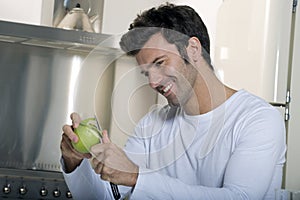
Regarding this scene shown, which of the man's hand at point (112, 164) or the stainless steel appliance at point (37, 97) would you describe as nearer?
the man's hand at point (112, 164)

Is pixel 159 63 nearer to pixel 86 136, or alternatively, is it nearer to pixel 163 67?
pixel 163 67

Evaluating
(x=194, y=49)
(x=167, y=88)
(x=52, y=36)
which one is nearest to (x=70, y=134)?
(x=167, y=88)

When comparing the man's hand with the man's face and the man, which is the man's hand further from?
the man's face

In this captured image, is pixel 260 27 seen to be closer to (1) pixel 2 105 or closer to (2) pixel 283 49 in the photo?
(2) pixel 283 49

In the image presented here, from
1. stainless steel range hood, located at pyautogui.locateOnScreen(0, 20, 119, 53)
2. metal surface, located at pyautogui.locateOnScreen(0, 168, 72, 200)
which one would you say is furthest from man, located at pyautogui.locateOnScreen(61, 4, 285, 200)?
metal surface, located at pyautogui.locateOnScreen(0, 168, 72, 200)

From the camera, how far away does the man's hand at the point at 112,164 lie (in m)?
1.09

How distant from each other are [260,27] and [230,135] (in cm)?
91

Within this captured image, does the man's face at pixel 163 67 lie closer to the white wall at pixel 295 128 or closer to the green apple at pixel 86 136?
the green apple at pixel 86 136

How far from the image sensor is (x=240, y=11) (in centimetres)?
216

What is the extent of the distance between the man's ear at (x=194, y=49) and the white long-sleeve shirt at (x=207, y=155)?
112mm

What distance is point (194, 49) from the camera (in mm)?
1347

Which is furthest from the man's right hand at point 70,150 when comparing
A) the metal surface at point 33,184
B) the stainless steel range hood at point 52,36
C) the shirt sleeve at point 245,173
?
the metal surface at point 33,184

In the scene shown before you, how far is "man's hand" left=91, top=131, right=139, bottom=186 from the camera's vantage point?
1.09 metres

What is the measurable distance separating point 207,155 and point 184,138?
0.07 metres
